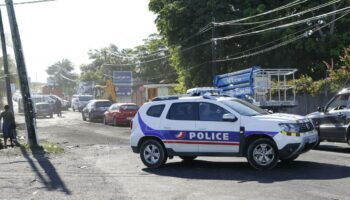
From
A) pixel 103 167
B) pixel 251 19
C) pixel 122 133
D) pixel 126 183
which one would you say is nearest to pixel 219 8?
pixel 251 19

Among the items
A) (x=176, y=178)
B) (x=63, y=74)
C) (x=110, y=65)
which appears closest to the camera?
(x=176, y=178)

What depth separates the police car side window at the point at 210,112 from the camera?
1180cm

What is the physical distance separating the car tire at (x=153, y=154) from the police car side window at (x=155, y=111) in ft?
2.09

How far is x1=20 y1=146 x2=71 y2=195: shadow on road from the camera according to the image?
10.4 metres

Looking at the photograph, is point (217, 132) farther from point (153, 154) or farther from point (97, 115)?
point (97, 115)

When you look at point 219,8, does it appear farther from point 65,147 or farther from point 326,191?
point 326,191

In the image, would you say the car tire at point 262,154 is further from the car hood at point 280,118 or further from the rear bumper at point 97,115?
the rear bumper at point 97,115

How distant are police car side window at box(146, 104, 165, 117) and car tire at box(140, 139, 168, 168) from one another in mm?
636

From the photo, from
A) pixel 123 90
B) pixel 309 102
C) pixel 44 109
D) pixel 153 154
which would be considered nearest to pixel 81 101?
pixel 123 90

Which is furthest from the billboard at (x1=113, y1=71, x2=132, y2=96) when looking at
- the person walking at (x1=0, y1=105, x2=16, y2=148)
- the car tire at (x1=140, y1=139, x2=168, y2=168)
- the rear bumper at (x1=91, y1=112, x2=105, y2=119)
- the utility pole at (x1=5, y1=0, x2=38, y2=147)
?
the car tire at (x1=140, y1=139, x2=168, y2=168)

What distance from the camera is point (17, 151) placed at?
17.8 m

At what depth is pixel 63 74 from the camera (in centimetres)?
13912

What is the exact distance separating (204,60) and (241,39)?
3051mm

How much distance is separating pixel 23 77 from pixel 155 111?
7.81 m
